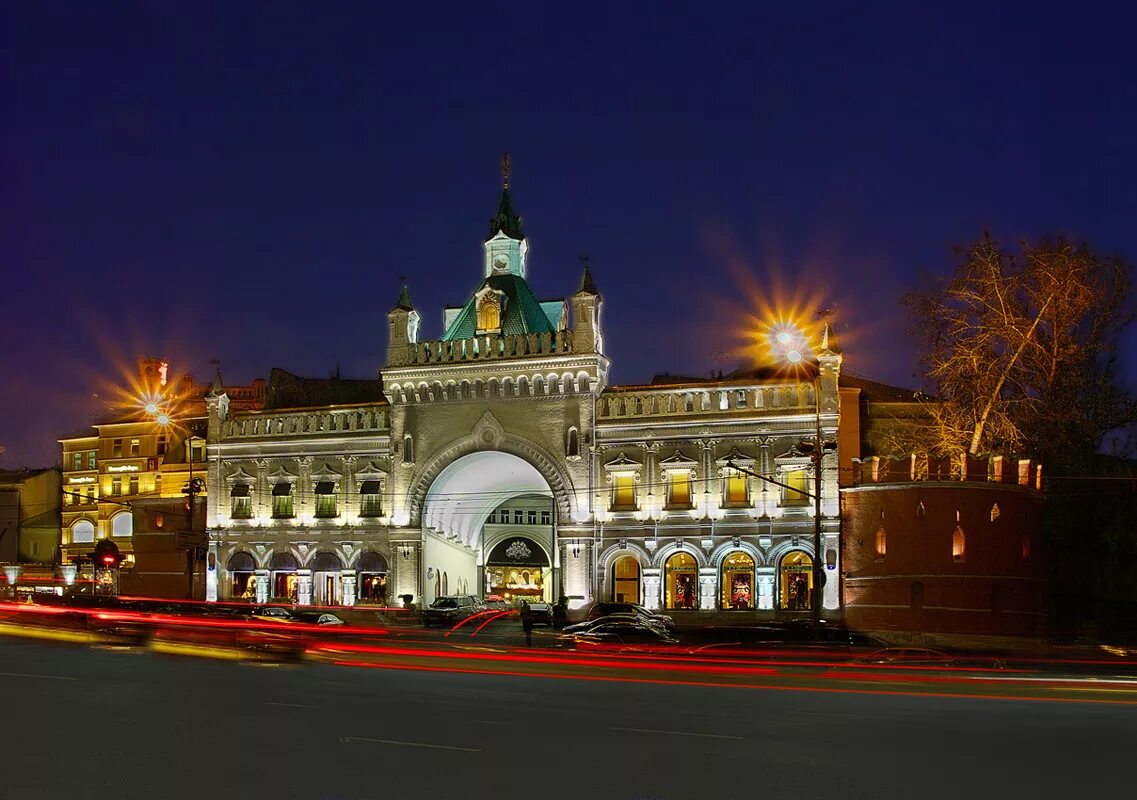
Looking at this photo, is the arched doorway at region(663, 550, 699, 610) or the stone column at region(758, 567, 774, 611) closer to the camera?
the stone column at region(758, 567, 774, 611)

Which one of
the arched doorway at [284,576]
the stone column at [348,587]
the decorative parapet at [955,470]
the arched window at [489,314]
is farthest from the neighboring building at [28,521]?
the decorative parapet at [955,470]

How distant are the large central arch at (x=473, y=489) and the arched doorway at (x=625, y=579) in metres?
4.89

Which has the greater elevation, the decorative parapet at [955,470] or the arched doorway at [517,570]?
the decorative parapet at [955,470]

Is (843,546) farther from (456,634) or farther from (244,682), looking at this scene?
(244,682)

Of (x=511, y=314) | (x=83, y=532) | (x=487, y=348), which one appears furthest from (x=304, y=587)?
(x=83, y=532)

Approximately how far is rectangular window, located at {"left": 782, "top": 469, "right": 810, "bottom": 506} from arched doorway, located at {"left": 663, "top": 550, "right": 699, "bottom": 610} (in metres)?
4.76

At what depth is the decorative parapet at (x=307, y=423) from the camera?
55.2m

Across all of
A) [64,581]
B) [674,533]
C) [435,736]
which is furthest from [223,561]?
[435,736]

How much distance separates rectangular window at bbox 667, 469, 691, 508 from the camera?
1972 inches

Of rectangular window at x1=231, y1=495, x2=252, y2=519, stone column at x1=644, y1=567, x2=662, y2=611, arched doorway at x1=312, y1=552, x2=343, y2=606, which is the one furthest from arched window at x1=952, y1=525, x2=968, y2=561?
rectangular window at x1=231, y1=495, x2=252, y2=519

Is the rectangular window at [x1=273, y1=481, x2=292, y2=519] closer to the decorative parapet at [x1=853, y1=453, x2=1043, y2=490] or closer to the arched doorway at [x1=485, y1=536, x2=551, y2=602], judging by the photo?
→ the arched doorway at [x1=485, y1=536, x2=551, y2=602]

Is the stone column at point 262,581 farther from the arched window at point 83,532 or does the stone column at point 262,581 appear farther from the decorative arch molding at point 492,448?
the arched window at point 83,532

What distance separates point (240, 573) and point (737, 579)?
2387 cm

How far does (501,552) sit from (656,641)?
32549mm
